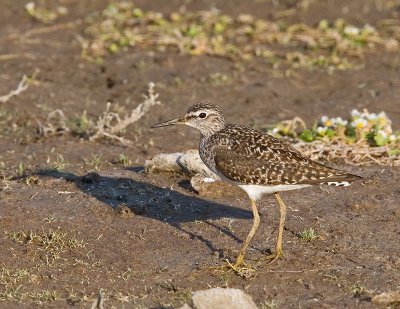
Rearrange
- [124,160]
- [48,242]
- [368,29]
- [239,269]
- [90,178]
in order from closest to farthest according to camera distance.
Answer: [239,269] < [48,242] < [90,178] < [124,160] < [368,29]

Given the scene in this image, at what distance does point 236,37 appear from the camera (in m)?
14.9

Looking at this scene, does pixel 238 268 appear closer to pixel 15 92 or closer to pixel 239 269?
pixel 239 269

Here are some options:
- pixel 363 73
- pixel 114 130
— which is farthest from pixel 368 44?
pixel 114 130

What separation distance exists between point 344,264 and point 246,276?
3.04 feet

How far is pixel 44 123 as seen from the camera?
11.5 metres

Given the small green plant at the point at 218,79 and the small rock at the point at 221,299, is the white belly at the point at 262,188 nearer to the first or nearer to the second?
the small rock at the point at 221,299

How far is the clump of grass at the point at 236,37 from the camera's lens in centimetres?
1416

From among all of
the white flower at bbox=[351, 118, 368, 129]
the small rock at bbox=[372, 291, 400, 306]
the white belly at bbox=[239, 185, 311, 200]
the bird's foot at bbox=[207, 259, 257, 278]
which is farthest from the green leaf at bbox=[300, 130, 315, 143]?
the small rock at bbox=[372, 291, 400, 306]

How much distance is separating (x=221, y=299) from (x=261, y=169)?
5.75 ft

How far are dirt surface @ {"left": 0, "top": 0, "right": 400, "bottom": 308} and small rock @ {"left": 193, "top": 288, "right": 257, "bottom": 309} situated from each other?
51 cm

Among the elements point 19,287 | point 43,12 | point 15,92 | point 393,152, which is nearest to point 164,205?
point 19,287

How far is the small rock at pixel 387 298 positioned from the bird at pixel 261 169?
3.71ft

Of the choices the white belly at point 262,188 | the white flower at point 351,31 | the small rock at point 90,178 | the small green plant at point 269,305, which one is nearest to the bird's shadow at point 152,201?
the small rock at point 90,178

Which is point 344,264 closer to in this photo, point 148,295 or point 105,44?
point 148,295
